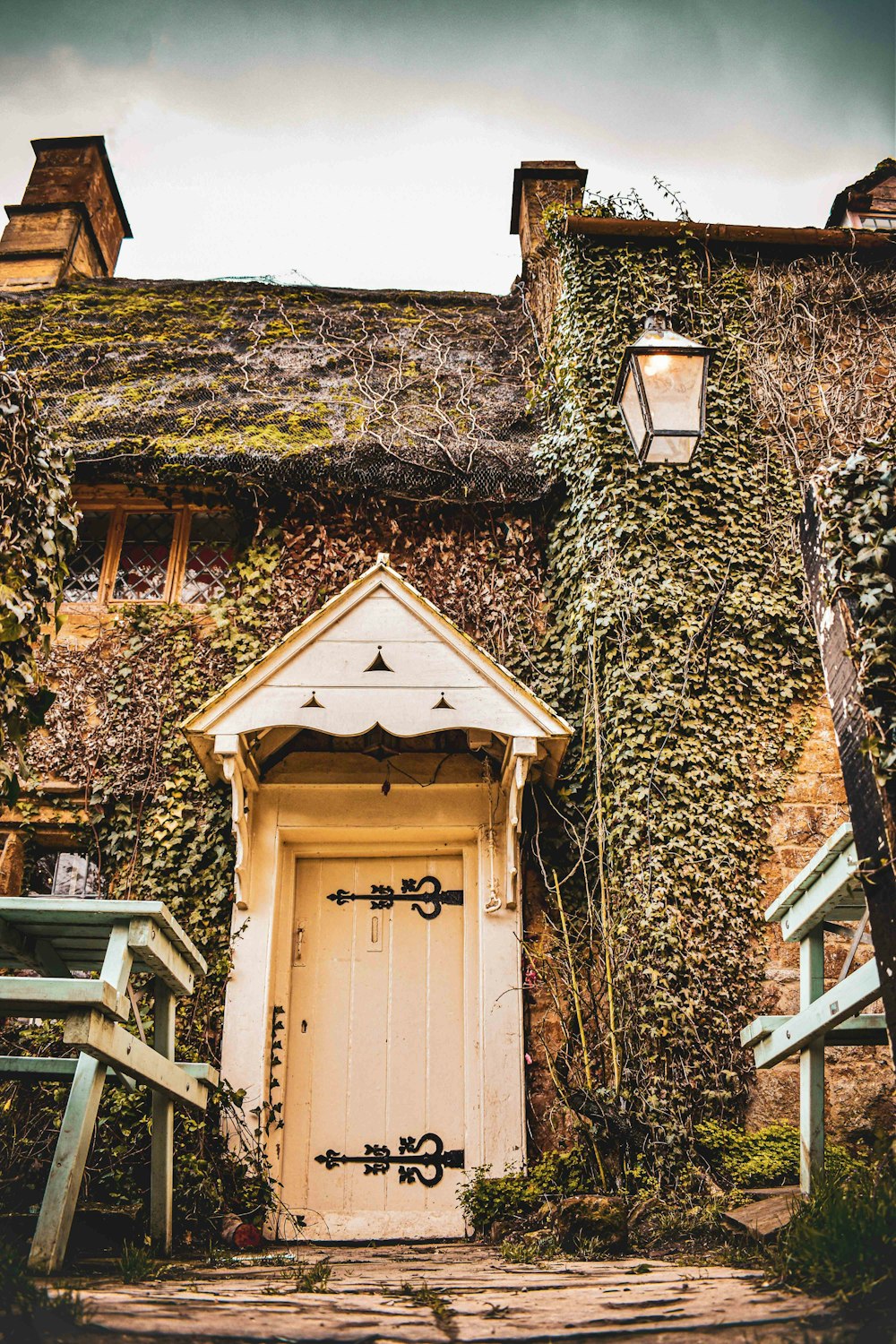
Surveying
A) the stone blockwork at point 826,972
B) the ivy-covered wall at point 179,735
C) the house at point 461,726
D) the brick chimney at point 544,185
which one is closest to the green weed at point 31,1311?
the ivy-covered wall at point 179,735

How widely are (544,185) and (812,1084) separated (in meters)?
8.66

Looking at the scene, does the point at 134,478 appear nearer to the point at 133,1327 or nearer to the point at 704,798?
the point at 704,798

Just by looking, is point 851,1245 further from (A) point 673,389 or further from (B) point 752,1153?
(A) point 673,389

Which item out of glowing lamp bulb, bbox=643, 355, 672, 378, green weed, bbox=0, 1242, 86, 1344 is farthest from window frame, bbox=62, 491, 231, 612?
green weed, bbox=0, 1242, 86, 1344

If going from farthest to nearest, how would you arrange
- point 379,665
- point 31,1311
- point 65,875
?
1. point 65,875
2. point 379,665
3. point 31,1311

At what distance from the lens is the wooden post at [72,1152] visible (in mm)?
2855

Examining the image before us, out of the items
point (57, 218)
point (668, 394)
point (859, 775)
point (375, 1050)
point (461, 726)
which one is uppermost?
point (57, 218)

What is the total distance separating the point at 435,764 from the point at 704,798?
66.7 inches

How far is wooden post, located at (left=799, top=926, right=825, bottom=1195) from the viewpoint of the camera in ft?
11.1

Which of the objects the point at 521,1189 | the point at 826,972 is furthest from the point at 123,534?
the point at 826,972

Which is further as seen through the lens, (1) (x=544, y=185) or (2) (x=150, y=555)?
(1) (x=544, y=185)

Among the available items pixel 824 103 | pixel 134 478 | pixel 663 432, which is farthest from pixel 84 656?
pixel 824 103

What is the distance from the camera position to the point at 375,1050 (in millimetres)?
5645

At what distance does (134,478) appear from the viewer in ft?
22.5
